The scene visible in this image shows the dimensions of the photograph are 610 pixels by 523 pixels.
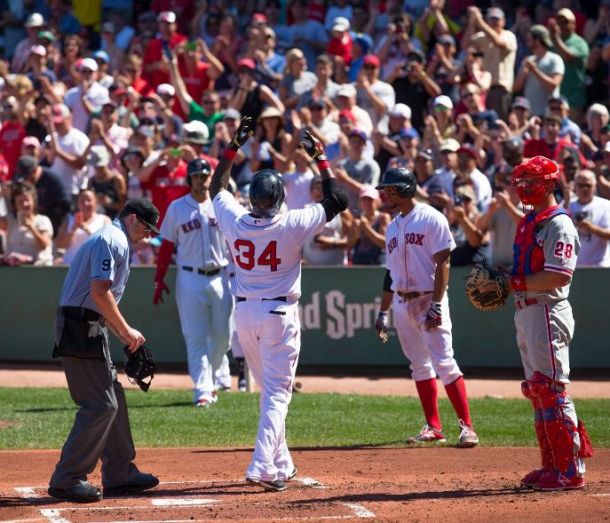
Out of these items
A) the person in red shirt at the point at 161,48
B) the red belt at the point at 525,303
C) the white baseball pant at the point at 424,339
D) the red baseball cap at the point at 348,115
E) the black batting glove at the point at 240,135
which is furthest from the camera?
the person in red shirt at the point at 161,48

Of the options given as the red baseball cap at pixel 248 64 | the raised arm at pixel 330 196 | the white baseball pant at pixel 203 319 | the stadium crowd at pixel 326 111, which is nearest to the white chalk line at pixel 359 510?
the raised arm at pixel 330 196

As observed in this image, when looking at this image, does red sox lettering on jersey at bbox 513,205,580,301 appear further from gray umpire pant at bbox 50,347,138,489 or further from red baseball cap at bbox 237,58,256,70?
red baseball cap at bbox 237,58,256,70

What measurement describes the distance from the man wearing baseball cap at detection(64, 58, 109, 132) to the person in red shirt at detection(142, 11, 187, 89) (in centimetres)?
100

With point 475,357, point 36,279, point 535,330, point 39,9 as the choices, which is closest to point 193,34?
point 39,9

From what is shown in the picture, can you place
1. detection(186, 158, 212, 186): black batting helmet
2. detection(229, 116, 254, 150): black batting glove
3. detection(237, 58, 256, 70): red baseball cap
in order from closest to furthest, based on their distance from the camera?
detection(229, 116, 254, 150): black batting glove
detection(186, 158, 212, 186): black batting helmet
detection(237, 58, 256, 70): red baseball cap

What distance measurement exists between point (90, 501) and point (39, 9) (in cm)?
1750

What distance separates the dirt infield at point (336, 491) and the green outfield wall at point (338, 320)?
476cm

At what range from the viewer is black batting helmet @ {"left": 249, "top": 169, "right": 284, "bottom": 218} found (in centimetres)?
813

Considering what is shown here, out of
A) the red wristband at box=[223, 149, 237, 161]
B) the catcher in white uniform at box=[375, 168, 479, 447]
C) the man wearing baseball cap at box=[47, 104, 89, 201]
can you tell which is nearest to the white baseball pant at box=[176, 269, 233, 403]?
the catcher in white uniform at box=[375, 168, 479, 447]

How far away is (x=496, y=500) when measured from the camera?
785 cm

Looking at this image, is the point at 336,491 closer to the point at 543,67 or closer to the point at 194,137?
the point at 194,137

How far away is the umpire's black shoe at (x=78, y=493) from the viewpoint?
7766 mm

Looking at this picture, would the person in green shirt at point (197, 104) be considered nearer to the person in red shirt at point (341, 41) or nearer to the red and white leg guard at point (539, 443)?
the person in red shirt at point (341, 41)

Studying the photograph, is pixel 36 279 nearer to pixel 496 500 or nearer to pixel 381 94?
pixel 381 94
